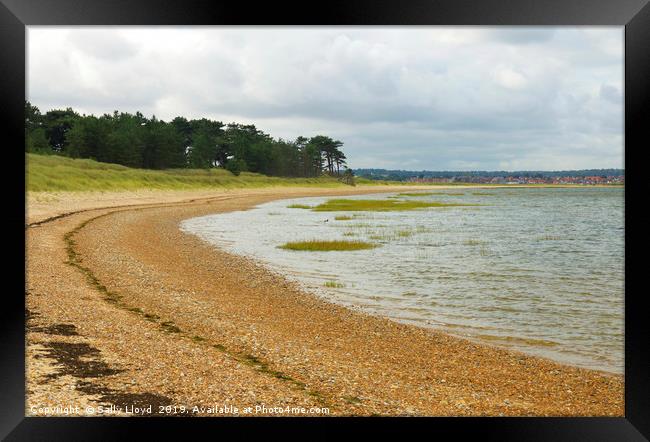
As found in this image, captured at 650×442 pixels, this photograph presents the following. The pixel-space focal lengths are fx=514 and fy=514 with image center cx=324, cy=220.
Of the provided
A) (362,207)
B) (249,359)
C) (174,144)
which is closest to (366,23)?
(249,359)

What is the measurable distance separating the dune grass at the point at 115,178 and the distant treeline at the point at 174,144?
1889 millimetres

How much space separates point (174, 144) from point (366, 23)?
241ft

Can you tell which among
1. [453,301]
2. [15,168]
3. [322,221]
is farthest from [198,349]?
[322,221]

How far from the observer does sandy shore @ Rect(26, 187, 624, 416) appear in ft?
22.5

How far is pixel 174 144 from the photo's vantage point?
75.3m

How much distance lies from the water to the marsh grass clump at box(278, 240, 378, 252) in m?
0.93

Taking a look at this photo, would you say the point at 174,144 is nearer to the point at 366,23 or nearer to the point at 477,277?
the point at 477,277

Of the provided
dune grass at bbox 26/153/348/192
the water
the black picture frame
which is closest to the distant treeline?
dune grass at bbox 26/153/348/192

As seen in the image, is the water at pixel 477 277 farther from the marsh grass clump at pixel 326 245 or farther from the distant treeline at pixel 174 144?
the distant treeline at pixel 174 144

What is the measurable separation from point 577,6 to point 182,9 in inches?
175

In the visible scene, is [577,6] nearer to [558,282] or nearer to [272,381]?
[272,381]

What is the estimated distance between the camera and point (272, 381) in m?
7.55

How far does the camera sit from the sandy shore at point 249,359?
685 centimetres

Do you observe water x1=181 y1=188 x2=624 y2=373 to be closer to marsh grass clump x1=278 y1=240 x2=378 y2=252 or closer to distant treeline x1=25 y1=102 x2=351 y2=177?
marsh grass clump x1=278 y1=240 x2=378 y2=252
